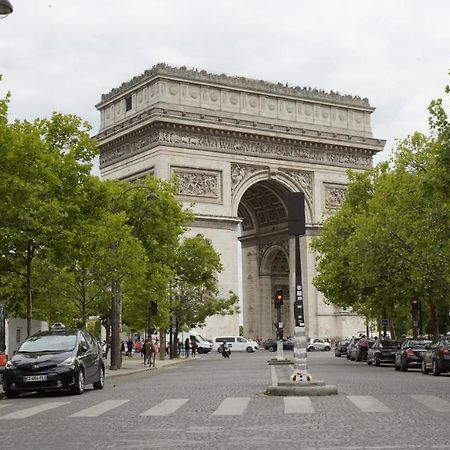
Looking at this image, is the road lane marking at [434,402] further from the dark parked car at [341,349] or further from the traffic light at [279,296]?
the dark parked car at [341,349]

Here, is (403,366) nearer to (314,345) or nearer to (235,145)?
(314,345)

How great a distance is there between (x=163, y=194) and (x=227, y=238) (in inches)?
1098

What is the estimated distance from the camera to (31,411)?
17.6 m

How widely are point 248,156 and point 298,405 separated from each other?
205 feet

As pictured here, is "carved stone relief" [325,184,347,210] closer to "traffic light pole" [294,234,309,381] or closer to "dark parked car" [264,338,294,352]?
"dark parked car" [264,338,294,352]

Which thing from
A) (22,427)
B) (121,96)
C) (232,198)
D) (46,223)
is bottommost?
(22,427)

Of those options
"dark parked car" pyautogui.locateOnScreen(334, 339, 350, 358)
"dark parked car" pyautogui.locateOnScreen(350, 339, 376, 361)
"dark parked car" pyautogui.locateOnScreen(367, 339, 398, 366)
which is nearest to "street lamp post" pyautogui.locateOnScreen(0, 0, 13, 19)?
"dark parked car" pyautogui.locateOnScreen(367, 339, 398, 366)

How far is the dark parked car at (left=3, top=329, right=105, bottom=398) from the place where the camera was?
22.1 meters

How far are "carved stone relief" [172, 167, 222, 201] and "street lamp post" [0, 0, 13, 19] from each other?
58926mm

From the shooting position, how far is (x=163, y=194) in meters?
49.4

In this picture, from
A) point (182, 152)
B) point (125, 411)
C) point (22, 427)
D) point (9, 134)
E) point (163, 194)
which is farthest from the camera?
point (182, 152)

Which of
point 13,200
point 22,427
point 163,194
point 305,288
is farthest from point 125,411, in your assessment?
point 305,288

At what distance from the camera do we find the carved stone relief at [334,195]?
3290 inches

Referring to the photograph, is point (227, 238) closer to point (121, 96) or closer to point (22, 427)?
point (121, 96)
